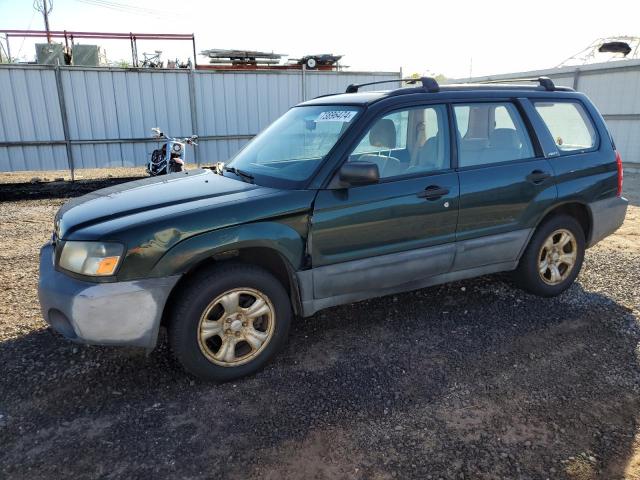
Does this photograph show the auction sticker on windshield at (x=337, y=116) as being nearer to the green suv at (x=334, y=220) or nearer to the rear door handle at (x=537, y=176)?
the green suv at (x=334, y=220)

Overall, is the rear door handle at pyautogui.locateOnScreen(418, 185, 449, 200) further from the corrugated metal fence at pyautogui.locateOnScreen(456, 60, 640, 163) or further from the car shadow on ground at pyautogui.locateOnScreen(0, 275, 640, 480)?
the corrugated metal fence at pyautogui.locateOnScreen(456, 60, 640, 163)

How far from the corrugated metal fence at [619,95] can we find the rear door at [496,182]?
31.3ft

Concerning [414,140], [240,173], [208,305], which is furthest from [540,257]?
[208,305]

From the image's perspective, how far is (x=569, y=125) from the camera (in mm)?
4633

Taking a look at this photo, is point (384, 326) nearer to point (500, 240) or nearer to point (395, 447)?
point (500, 240)

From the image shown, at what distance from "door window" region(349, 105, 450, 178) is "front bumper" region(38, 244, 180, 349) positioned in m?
1.81

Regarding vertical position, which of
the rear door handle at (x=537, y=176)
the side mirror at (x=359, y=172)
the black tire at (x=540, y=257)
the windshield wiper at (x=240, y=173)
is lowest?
the black tire at (x=540, y=257)

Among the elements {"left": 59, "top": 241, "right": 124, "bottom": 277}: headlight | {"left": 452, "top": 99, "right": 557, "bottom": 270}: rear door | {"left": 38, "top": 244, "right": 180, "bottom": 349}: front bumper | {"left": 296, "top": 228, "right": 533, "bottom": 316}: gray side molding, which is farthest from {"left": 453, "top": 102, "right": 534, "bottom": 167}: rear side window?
{"left": 59, "top": 241, "right": 124, "bottom": 277}: headlight

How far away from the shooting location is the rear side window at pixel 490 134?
3.92m

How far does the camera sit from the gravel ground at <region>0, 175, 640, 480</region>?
2535 millimetres

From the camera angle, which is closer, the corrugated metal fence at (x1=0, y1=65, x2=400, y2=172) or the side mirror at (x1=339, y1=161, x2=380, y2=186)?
the side mirror at (x1=339, y1=161, x2=380, y2=186)

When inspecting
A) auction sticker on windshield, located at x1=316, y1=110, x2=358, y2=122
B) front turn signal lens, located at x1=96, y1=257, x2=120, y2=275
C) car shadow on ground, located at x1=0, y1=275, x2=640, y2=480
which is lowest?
car shadow on ground, located at x1=0, y1=275, x2=640, y2=480

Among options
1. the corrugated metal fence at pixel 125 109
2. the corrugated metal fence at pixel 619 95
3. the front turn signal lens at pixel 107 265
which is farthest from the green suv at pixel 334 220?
the corrugated metal fence at pixel 619 95

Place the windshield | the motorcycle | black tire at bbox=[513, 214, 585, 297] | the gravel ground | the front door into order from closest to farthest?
the gravel ground < the front door < the windshield < black tire at bbox=[513, 214, 585, 297] < the motorcycle
